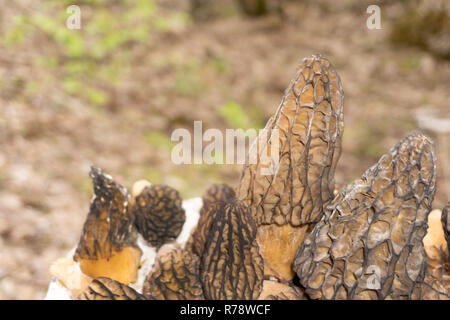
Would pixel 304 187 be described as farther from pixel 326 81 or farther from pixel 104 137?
pixel 104 137

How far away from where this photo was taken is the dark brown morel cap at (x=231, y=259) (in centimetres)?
103

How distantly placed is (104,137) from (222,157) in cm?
102

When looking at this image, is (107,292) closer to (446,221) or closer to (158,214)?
(158,214)

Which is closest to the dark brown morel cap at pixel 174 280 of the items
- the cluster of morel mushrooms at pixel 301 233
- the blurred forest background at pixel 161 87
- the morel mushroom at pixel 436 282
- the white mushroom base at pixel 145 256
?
the cluster of morel mushrooms at pixel 301 233

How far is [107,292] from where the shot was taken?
945mm

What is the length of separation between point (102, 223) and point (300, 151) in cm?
62

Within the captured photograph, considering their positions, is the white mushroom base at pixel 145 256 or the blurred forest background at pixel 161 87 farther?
the blurred forest background at pixel 161 87

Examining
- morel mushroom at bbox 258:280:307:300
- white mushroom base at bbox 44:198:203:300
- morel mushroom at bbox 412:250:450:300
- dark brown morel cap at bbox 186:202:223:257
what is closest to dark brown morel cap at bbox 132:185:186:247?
white mushroom base at bbox 44:198:203:300

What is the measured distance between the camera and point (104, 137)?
328 centimetres

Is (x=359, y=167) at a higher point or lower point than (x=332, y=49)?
lower

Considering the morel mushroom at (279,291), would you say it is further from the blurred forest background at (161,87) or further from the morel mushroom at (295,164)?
the blurred forest background at (161,87)

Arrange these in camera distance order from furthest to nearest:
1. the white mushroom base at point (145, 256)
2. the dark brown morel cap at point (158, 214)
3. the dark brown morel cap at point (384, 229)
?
the dark brown morel cap at point (158, 214) < the white mushroom base at point (145, 256) < the dark brown morel cap at point (384, 229)

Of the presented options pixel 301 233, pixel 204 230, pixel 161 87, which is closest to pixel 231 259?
pixel 204 230
